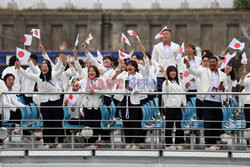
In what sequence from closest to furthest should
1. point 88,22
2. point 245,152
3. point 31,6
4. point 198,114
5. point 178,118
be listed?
point 245,152 → point 178,118 → point 198,114 → point 31,6 → point 88,22

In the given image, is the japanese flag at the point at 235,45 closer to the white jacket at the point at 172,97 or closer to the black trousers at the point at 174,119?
the white jacket at the point at 172,97

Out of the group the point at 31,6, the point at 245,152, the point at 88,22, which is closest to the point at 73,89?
the point at 245,152

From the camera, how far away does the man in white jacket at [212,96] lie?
817cm

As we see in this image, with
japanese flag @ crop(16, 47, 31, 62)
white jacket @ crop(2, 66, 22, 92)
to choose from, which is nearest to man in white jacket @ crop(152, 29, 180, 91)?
japanese flag @ crop(16, 47, 31, 62)

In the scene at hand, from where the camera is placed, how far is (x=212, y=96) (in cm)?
832

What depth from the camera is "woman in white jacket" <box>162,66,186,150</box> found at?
824 cm

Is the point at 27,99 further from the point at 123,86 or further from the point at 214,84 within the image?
the point at 214,84

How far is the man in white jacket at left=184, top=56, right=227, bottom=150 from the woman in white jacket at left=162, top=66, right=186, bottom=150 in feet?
1.14

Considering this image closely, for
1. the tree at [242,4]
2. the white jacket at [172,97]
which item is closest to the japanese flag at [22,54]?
the white jacket at [172,97]

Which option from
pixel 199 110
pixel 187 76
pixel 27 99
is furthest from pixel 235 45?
pixel 27 99

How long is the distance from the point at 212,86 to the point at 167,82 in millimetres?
725

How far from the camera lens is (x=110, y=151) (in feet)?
25.8

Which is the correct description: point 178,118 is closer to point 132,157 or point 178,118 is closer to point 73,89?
point 132,157

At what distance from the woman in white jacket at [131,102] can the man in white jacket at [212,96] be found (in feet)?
3.11
